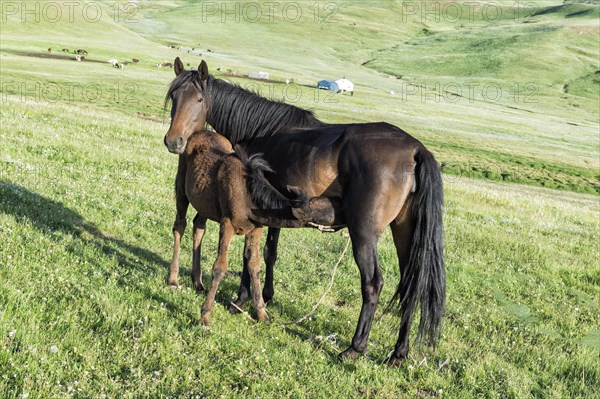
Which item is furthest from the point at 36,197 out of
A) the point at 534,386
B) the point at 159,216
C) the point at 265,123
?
the point at 534,386

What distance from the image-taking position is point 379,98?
8744 cm

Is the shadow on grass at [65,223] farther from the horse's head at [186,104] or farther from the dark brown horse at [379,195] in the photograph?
the dark brown horse at [379,195]

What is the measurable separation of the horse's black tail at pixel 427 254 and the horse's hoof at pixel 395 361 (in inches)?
15.7

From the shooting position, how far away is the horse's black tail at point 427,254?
7.85 m

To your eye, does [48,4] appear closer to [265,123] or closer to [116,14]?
[116,14]

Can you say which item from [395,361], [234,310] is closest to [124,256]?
[234,310]

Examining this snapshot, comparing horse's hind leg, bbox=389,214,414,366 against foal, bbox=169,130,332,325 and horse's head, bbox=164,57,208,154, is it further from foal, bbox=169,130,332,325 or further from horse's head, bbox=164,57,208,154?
horse's head, bbox=164,57,208,154

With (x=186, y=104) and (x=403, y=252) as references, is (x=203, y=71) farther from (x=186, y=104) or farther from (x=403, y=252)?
(x=403, y=252)

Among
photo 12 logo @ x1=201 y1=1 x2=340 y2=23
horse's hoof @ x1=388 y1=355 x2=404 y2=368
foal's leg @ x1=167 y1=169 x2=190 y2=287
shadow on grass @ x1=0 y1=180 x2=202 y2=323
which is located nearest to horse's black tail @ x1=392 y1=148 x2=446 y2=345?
horse's hoof @ x1=388 y1=355 x2=404 y2=368

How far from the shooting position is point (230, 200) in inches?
312

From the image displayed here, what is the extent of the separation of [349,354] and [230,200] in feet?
8.87

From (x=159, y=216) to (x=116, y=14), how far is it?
608ft

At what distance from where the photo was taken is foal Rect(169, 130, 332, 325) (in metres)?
7.73

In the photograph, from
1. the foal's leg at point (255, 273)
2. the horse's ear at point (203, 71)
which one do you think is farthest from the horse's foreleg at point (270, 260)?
the horse's ear at point (203, 71)
